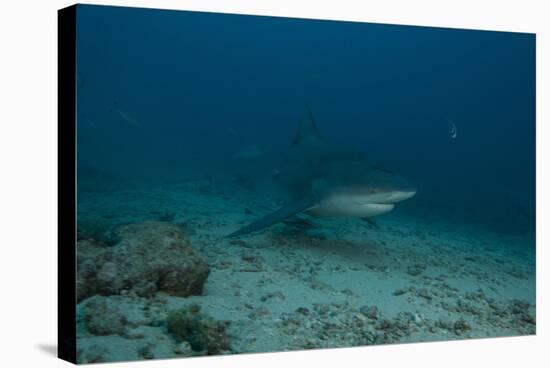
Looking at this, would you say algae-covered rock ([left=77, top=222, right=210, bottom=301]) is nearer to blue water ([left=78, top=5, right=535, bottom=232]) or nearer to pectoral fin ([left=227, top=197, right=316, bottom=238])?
blue water ([left=78, top=5, right=535, bottom=232])

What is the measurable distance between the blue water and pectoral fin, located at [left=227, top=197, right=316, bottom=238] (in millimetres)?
1069

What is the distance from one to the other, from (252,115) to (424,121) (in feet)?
67.0

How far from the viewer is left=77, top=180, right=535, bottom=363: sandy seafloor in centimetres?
430

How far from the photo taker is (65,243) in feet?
14.7

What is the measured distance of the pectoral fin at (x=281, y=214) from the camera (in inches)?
227

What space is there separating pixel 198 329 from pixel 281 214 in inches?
84.6

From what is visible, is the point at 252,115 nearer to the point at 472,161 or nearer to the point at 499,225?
the point at 472,161

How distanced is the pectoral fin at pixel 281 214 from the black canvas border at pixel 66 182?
5.95 ft

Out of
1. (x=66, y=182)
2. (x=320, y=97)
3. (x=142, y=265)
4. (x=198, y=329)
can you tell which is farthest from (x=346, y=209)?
(x=320, y=97)

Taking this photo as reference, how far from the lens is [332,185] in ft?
21.5

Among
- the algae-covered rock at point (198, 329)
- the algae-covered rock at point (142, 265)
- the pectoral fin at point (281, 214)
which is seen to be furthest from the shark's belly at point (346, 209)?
the algae-covered rock at point (198, 329)

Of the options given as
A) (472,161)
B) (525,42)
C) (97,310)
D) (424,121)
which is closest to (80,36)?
(97,310)

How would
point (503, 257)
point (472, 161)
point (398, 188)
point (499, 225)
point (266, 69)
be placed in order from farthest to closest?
point (266, 69), point (472, 161), point (499, 225), point (503, 257), point (398, 188)

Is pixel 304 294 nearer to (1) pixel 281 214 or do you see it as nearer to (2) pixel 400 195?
(1) pixel 281 214
